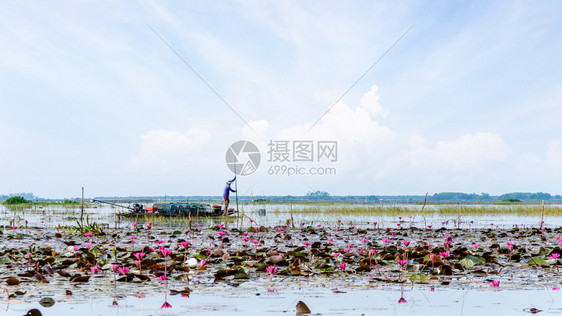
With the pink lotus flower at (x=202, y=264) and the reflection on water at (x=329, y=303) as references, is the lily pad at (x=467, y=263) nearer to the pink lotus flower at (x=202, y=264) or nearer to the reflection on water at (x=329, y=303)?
the reflection on water at (x=329, y=303)

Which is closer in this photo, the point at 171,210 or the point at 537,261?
the point at 537,261

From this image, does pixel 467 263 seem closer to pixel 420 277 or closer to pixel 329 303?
pixel 420 277

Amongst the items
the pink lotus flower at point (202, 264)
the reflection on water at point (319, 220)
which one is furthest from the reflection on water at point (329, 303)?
the reflection on water at point (319, 220)

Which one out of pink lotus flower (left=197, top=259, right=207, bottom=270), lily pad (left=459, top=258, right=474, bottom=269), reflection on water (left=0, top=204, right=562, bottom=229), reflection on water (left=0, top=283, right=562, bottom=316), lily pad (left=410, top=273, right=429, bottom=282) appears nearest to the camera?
reflection on water (left=0, top=283, right=562, bottom=316)

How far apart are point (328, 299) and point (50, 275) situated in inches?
149

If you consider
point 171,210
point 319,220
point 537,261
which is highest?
point 537,261

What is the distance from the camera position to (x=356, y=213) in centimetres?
3108

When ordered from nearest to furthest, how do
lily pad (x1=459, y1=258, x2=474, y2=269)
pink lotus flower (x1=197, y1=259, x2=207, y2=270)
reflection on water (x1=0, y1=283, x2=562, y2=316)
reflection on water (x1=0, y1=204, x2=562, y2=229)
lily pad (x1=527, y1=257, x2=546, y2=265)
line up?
reflection on water (x1=0, y1=283, x2=562, y2=316) → pink lotus flower (x1=197, y1=259, x2=207, y2=270) → lily pad (x1=459, y1=258, x2=474, y2=269) → lily pad (x1=527, y1=257, x2=546, y2=265) → reflection on water (x1=0, y1=204, x2=562, y2=229)

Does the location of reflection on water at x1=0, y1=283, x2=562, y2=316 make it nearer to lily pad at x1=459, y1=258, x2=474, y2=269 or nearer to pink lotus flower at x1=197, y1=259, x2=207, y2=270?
pink lotus flower at x1=197, y1=259, x2=207, y2=270

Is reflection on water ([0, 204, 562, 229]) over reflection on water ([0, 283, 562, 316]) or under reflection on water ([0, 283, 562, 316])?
under

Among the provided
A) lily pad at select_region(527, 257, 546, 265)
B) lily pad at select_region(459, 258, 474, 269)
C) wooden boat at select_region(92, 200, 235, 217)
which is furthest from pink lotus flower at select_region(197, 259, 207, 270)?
wooden boat at select_region(92, 200, 235, 217)

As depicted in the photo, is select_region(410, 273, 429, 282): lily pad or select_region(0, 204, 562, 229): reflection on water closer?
select_region(410, 273, 429, 282): lily pad

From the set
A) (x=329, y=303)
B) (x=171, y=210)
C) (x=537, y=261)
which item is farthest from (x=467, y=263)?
(x=171, y=210)

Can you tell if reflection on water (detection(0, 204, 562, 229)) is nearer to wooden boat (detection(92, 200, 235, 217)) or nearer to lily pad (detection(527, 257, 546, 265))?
wooden boat (detection(92, 200, 235, 217))
